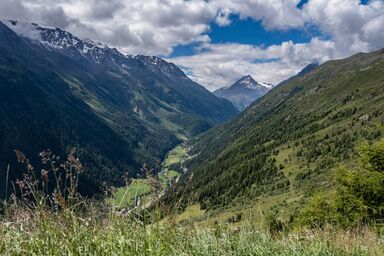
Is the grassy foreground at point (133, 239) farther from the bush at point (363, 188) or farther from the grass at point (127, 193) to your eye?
the bush at point (363, 188)

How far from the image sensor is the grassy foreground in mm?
4680

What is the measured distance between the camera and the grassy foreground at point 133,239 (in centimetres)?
468

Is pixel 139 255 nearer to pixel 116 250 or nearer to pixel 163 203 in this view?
pixel 116 250

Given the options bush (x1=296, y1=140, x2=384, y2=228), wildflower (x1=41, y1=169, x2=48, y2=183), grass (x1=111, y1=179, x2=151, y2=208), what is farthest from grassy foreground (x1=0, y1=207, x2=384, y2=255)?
bush (x1=296, y1=140, x2=384, y2=228)

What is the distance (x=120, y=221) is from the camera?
5.55 metres

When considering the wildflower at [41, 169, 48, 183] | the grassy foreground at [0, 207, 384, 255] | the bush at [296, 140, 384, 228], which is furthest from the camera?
the bush at [296, 140, 384, 228]

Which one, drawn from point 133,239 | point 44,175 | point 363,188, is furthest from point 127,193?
point 363,188

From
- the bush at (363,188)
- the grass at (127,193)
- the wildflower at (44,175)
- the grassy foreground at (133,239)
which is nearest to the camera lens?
the grassy foreground at (133,239)

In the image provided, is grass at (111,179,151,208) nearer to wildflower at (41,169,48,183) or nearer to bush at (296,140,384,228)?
wildflower at (41,169,48,183)

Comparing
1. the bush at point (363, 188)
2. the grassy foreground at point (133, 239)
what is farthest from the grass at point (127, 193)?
the bush at point (363, 188)

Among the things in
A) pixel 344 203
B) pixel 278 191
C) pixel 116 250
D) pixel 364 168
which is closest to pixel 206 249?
pixel 116 250

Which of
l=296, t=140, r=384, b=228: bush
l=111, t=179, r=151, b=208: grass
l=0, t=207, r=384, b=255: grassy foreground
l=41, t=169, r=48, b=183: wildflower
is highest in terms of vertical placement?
l=41, t=169, r=48, b=183: wildflower

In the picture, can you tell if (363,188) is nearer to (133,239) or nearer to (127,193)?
(127,193)

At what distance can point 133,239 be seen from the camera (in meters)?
4.97
